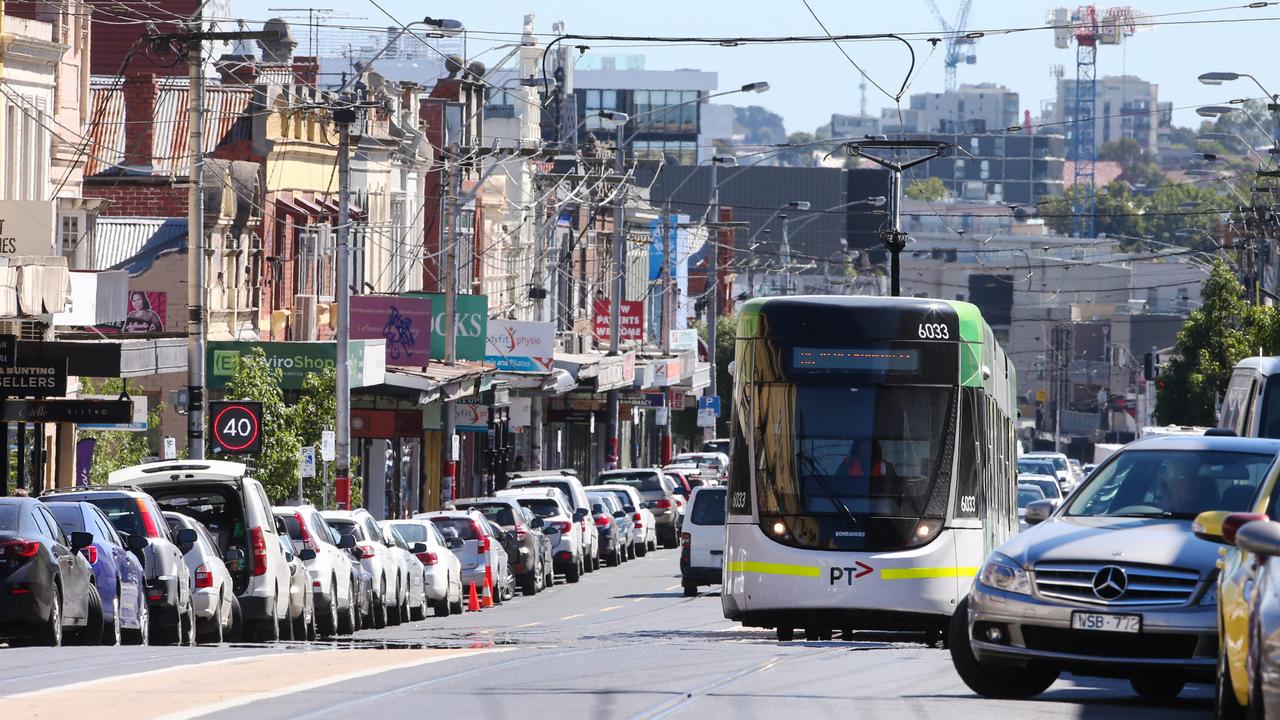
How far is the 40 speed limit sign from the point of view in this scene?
117 ft

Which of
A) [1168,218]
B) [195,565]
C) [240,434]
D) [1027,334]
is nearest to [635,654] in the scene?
[195,565]

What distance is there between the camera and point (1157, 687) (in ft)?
47.0

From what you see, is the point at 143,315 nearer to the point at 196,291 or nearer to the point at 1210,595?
the point at 196,291

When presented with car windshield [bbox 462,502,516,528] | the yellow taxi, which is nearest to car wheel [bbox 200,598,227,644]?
the yellow taxi

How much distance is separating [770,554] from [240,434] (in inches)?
652

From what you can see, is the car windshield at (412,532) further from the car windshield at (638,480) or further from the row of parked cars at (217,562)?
the car windshield at (638,480)

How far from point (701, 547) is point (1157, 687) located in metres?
22.5

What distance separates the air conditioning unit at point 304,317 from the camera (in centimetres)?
5194

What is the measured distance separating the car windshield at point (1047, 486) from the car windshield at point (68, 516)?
27783 mm

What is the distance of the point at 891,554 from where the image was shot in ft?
68.0

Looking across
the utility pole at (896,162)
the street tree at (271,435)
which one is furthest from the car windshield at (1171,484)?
the street tree at (271,435)

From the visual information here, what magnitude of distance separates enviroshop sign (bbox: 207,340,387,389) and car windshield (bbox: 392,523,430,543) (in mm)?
8362

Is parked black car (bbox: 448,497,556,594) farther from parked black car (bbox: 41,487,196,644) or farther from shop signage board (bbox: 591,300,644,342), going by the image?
shop signage board (bbox: 591,300,644,342)

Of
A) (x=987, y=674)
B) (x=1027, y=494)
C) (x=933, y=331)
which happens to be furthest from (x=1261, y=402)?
(x=1027, y=494)
